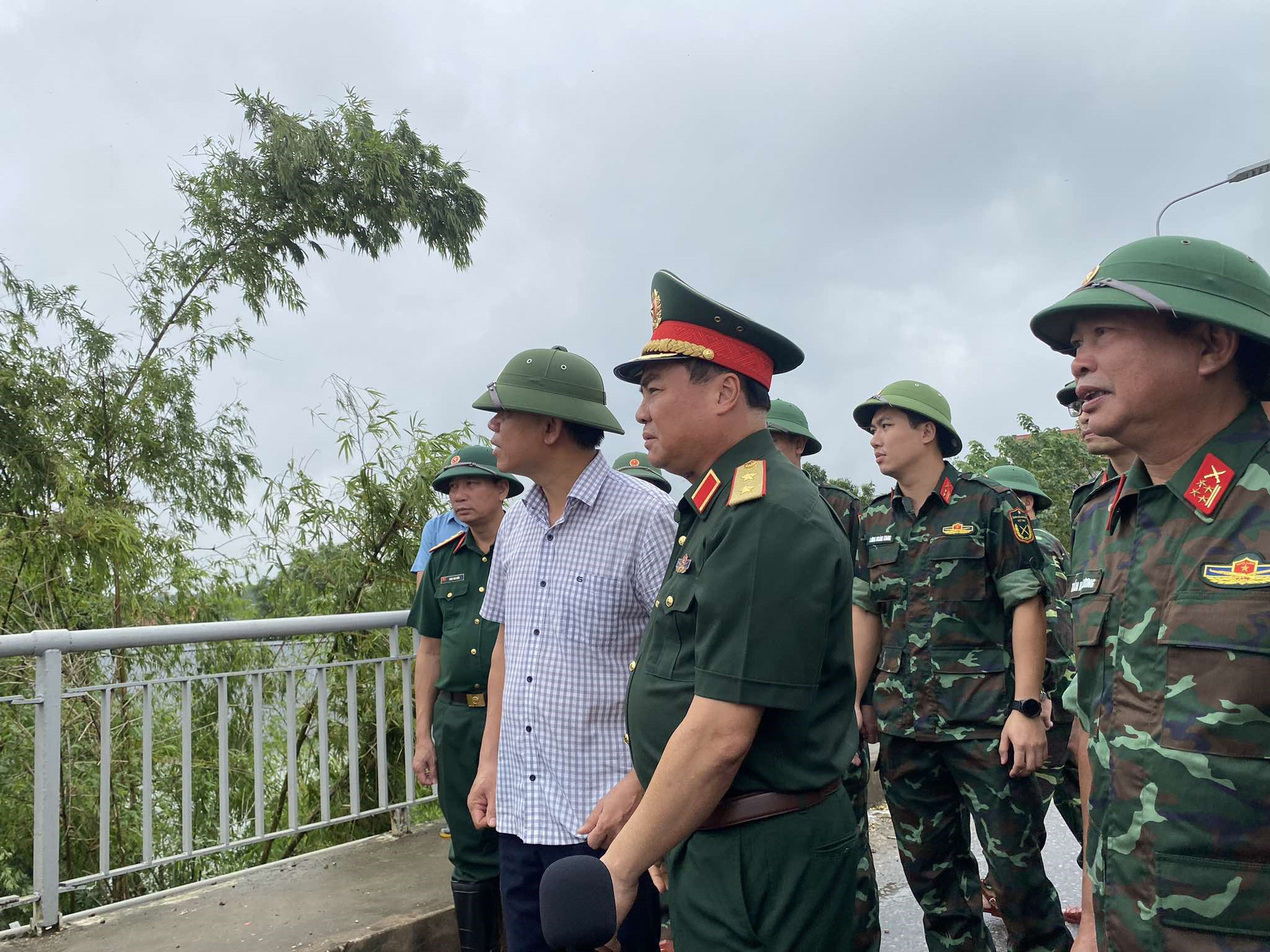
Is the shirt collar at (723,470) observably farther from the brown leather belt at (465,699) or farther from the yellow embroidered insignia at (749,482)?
the brown leather belt at (465,699)

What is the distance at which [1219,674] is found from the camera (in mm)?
1440

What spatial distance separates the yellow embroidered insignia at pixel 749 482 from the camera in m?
1.86

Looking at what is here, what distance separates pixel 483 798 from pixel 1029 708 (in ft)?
6.02

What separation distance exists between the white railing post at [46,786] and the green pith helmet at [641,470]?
3.13 metres

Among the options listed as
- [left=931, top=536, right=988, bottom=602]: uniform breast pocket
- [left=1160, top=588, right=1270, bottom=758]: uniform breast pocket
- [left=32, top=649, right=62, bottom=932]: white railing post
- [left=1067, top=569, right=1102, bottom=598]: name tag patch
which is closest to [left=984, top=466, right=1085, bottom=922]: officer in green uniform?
[left=931, top=536, right=988, bottom=602]: uniform breast pocket

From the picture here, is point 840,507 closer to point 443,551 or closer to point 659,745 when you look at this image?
point 443,551

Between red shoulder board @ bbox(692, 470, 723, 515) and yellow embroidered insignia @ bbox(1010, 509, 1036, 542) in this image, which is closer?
red shoulder board @ bbox(692, 470, 723, 515)

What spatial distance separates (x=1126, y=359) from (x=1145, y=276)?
14 centimetres

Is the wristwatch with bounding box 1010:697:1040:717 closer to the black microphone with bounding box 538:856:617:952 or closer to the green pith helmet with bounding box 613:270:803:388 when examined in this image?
the green pith helmet with bounding box 613:270:803:388

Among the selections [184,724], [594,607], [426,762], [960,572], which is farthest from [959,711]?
[184,724]

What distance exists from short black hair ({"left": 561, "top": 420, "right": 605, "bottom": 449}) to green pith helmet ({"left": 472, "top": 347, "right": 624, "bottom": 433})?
19 millimetres

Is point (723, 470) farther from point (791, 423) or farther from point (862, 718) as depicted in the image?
point (791, 423)

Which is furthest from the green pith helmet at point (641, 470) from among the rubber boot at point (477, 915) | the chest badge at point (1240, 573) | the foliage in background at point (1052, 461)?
the foliage in background at point (1052, 461)

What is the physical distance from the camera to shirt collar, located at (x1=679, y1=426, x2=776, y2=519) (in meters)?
2.01
